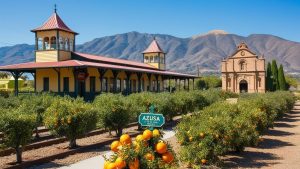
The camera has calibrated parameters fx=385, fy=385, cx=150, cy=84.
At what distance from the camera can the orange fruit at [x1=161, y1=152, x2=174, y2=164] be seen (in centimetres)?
639

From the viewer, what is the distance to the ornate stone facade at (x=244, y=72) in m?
68.8

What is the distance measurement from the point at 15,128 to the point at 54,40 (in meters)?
22.3

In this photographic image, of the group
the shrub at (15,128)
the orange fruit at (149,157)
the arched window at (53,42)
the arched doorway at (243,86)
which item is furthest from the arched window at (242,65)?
the orange fruit at (149,157)

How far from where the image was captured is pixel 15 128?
9.91m

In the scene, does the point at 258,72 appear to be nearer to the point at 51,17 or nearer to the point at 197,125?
the point at 51,17

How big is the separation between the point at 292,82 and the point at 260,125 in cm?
7774

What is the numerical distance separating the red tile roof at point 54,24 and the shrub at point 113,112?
16586 mm

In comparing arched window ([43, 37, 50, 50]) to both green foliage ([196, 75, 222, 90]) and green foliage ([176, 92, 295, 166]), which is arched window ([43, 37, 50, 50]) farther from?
green foliage ([196, 75, 222, 90])

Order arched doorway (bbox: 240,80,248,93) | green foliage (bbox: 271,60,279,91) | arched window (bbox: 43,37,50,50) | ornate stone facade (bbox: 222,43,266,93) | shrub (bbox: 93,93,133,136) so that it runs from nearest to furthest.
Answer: shrub (bbox: 93,93,133,136) < arched window (bbox: 43,37,50,50) < green foliage (bbox: 271,60,279,91) < ornate stone facade (bbox: 222,43,266,93) < arched doorway (bbox: 240,80,248,93)

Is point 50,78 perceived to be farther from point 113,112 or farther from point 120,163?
point 120,163

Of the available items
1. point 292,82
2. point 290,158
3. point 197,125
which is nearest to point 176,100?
point 290,158

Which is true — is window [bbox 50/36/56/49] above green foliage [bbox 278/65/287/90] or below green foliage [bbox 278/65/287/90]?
above

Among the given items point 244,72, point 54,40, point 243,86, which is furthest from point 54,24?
point 243,86

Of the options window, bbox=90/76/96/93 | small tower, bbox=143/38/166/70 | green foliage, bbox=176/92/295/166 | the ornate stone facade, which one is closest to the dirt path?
green foliage, bbox=176/92/295/166
